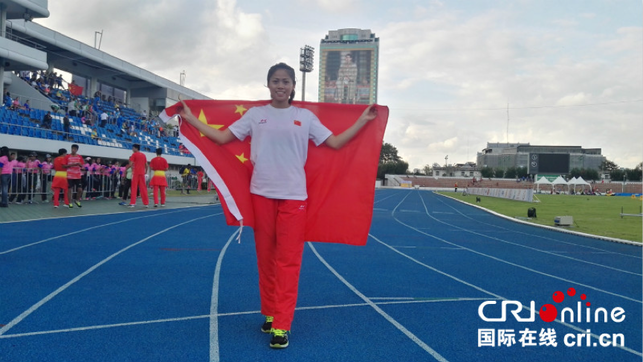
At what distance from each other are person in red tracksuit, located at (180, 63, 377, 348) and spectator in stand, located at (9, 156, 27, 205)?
49.8 feet

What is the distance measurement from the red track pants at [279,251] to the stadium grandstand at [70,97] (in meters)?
23.7

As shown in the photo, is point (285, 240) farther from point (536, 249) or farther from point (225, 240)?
point (536, 249)

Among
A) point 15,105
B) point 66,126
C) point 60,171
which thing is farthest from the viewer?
point 66,126

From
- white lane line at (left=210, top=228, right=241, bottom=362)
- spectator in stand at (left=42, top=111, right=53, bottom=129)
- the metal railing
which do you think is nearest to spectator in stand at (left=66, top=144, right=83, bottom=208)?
the metal railing

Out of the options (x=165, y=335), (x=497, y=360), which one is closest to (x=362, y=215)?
(x=497, y=360)

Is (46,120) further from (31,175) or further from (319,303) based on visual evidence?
(319,303)

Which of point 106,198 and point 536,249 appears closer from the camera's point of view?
point 536,249

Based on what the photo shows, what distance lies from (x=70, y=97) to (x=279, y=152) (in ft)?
114

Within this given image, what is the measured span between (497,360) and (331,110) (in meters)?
2.38

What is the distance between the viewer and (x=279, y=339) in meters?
3.37

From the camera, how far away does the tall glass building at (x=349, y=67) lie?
533 ft

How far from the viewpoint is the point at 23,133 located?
23562mm

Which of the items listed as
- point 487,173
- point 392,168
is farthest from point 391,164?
point 487,173

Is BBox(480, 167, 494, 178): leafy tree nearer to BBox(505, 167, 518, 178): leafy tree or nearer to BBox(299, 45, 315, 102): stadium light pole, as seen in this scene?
BBox(505, 167, 518, 178): leafy tree
